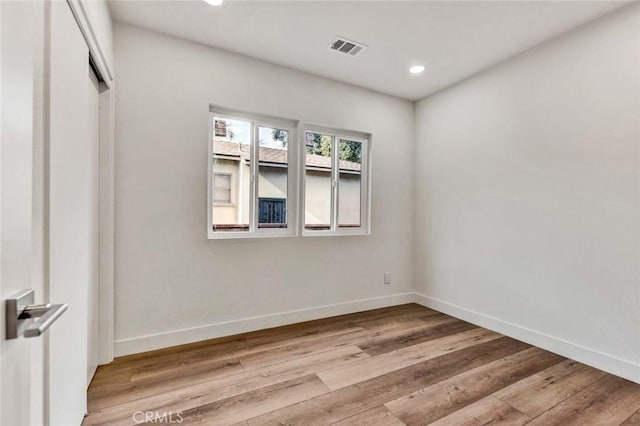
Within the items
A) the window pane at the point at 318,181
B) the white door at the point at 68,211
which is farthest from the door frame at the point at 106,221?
the window pane at the point at 318,181

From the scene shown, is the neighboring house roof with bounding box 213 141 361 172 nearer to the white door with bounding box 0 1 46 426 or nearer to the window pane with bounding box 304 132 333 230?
the window pane with bounding box 304 132 333 230

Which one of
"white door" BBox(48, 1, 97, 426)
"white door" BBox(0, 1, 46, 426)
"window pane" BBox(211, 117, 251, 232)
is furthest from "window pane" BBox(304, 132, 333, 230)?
"white door" BBox(0, 1, 46, 426)

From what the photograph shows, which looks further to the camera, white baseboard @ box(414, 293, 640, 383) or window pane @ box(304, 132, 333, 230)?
window pane @ box(304, 132, 333, 230)

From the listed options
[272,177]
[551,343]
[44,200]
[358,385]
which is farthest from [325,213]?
[44,200]

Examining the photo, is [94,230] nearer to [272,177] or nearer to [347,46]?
[272,177]

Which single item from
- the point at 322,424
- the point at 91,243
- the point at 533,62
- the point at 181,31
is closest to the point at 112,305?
the point at 91,243

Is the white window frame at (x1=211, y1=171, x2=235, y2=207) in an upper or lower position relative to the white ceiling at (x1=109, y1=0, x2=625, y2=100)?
lower

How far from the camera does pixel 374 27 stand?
2352mm

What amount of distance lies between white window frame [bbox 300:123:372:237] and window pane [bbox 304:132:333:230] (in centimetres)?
5

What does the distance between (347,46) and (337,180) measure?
1.39m

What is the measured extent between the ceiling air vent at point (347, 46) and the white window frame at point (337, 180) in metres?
0.79

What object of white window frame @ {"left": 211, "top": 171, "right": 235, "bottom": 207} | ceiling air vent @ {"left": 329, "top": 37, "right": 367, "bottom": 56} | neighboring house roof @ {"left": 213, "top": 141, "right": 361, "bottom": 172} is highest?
ceiling air vent @ {"left": 329, "top": 37, "right": 367, "bottom": 56}

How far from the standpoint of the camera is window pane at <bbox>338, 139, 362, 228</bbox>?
3.49 metres

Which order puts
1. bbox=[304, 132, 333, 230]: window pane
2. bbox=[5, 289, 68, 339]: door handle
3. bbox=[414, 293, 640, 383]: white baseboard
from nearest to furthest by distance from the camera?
bbox=[5, 289, 68, 339]: door handle, bbox=[414, 293, 640, 383]: white baseboard, bbox=[304, 132, 333, 230]: window pane
